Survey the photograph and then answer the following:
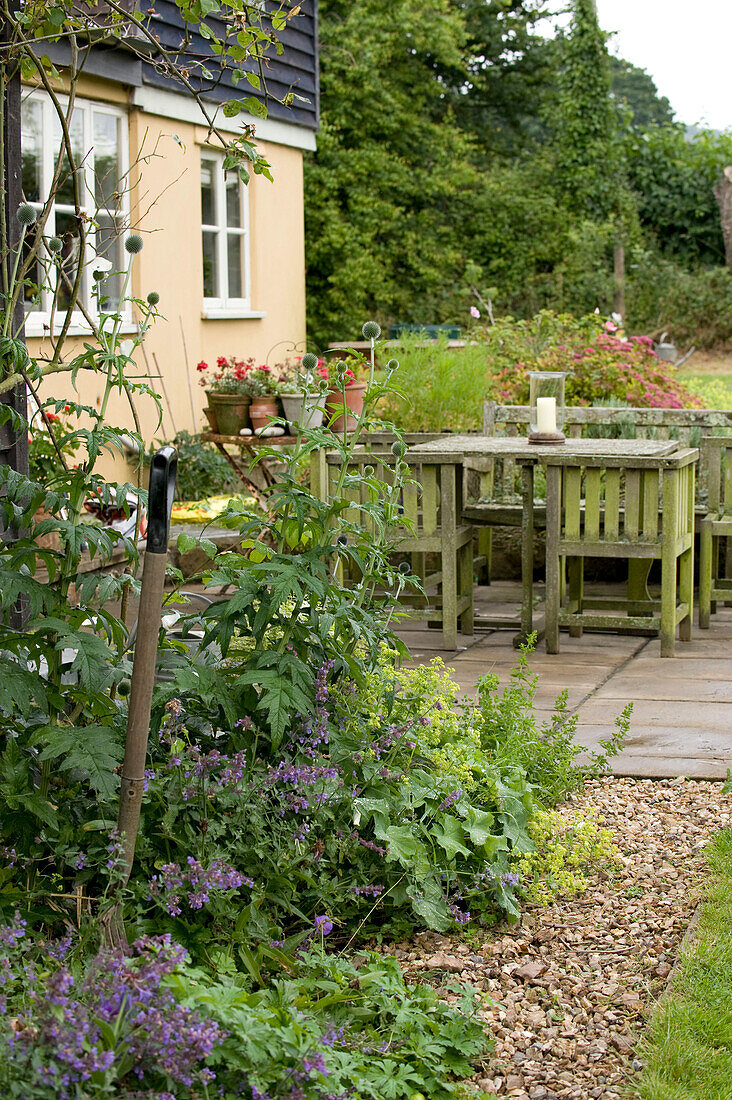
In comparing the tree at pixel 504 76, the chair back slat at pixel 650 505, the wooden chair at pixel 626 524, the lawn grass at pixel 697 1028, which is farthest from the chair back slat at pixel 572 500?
the tree at pixel 504 76

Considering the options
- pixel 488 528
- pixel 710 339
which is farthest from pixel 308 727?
pixel 710 339

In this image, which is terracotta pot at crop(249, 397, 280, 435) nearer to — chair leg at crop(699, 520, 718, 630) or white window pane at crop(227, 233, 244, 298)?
white window pane at crop(227, 233, 244, 298)

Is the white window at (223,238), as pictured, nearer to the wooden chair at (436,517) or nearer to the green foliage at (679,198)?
the wooden chair at (436,517)

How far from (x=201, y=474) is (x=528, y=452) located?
3617 mm

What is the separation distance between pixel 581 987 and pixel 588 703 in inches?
85.8

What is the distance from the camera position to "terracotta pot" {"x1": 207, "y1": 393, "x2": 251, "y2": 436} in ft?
28.1

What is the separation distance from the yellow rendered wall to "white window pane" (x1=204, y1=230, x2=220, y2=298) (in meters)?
0.32

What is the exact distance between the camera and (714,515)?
6.30m

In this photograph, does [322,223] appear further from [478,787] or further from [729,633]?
[478,787]

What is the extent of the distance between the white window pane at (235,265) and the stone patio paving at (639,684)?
5.33 meters

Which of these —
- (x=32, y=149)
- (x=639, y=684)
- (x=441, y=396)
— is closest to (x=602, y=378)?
(x=441, y=396)

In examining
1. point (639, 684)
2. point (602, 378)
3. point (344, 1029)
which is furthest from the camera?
point (602, 378)

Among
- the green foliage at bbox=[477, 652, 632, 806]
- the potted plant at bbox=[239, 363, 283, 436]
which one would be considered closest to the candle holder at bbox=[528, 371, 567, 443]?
the potted plant at bbox=[239, 363, 283, 436]

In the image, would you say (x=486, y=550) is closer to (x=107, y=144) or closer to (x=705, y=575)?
(x=705, y=575)
